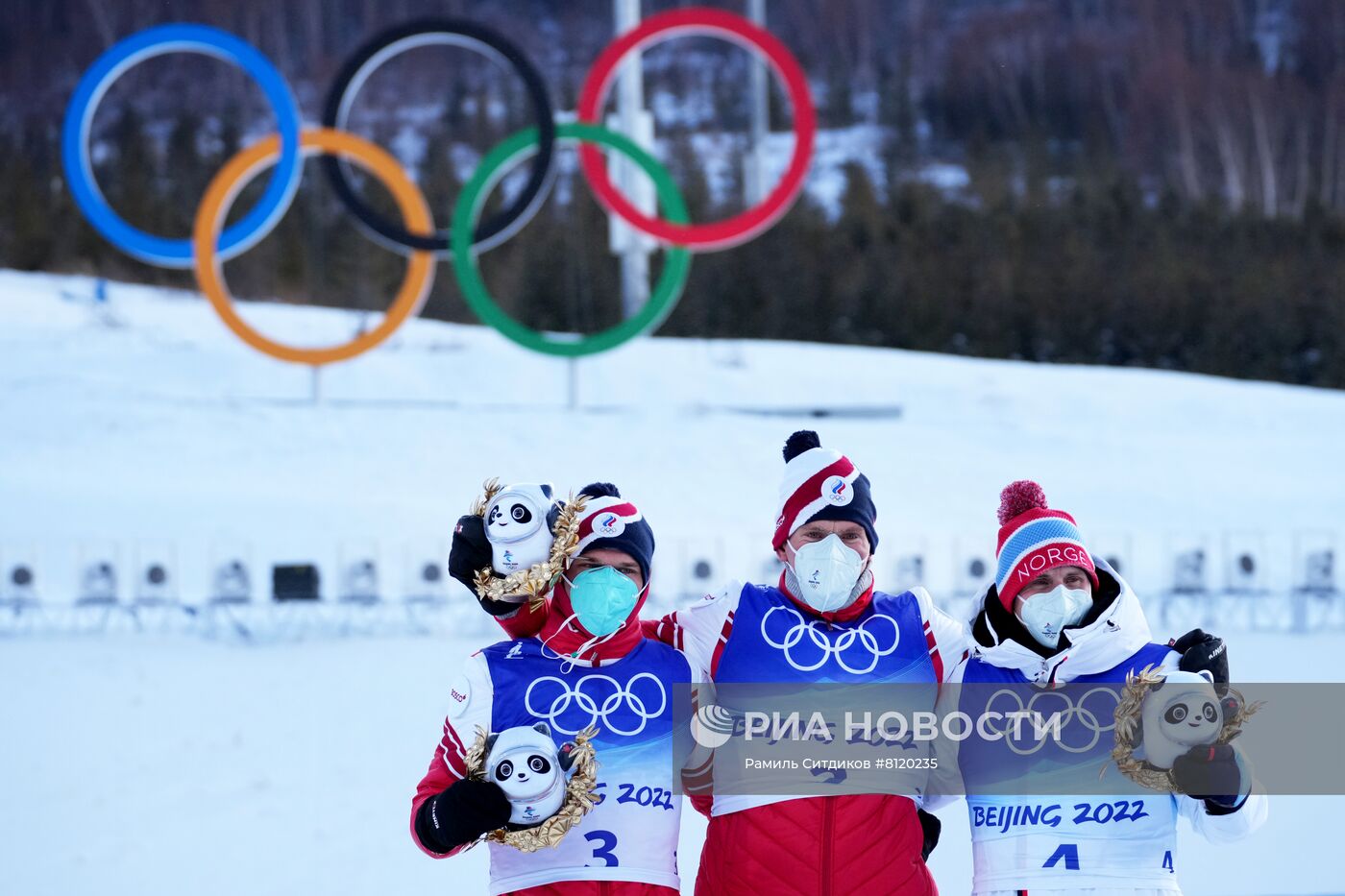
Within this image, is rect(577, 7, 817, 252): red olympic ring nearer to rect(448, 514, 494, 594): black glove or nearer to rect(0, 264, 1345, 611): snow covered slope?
rect(0, 264, 1345, 611): snow covered slope

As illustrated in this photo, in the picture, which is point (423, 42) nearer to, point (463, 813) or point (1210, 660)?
point (463, 813)

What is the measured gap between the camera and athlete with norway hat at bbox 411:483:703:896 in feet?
6.81

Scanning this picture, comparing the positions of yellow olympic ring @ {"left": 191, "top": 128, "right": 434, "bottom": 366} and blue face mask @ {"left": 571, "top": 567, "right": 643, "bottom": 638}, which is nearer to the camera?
blue face mask @ {"left": 571, "top": 567, "right": 643, "bottom": 638}

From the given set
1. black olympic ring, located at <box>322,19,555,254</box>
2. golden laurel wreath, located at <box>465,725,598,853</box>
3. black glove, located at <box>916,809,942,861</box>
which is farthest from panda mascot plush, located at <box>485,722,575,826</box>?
black olympic ring, located at <box>322,19,555,254</box>

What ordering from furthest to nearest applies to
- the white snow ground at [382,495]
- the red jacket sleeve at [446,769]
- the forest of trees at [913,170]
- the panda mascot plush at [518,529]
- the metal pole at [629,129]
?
the forest of trees at [913,170] → the metal pole at [629,129] → the white snow ground at [382,495] → the panda mascot plush at [518,529] → the red jacket sleeve at [446,769]

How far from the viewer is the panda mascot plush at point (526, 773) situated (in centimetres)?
192

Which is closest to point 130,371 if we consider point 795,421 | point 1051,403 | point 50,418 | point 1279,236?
point 50,418

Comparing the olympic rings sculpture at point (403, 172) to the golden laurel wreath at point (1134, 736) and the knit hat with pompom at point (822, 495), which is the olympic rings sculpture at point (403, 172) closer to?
the knit hat with pompom at point (822, 495)

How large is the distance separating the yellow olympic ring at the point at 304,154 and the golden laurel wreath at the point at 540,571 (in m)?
6.04

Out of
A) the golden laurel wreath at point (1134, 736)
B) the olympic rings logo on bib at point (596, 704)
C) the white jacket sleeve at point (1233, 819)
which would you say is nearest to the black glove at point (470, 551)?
the olympic rings logo on bib at point (596, 704)

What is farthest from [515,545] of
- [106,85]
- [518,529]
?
[106,85]

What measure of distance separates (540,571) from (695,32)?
671 cm

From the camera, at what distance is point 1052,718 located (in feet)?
6.90

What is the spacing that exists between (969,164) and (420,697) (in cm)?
1489
